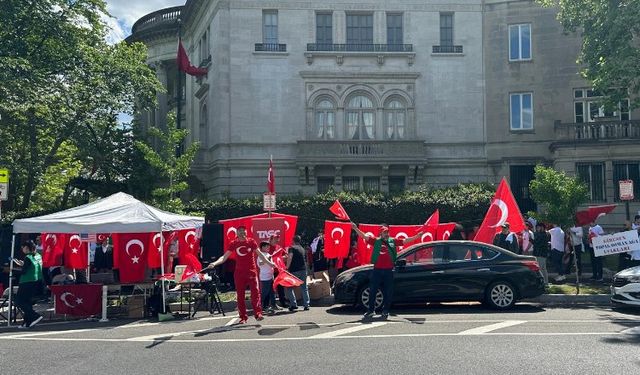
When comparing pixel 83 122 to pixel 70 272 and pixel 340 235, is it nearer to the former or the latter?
pixel 70 272

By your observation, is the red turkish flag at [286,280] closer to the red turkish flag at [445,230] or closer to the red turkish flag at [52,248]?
the red turkish flag at [445,230]

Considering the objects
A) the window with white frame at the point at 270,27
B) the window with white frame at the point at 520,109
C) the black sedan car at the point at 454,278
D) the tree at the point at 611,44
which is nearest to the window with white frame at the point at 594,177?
the window with white frame at the point at 520,109

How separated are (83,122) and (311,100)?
1029cm

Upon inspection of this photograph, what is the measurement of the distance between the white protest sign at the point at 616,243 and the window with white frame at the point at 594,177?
48.3ft

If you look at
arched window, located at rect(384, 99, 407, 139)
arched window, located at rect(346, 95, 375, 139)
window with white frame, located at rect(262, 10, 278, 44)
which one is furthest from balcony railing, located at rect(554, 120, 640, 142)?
window with white frame, located at rect(262, 10, 278, 44)

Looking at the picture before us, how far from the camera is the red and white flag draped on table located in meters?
16.6

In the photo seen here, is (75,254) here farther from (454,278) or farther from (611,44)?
(611,44)

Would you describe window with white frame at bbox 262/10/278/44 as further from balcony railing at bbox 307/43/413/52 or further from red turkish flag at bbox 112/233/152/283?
red turkish flag at bbox 112/233/152/283

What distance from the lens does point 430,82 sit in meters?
33.2

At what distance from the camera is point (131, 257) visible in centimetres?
1608

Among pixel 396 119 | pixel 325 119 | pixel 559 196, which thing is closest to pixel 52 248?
pixel 559 196

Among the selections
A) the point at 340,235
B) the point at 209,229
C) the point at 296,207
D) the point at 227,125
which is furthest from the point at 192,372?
the point at 227,125

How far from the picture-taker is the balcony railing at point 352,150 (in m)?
32.0

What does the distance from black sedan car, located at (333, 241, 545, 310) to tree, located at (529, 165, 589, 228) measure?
5.26 metres
